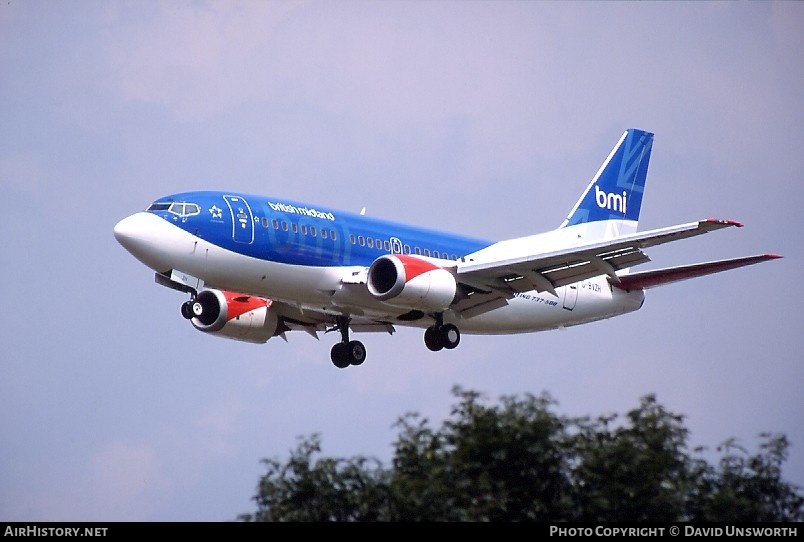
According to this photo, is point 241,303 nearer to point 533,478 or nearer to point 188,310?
point 188,310

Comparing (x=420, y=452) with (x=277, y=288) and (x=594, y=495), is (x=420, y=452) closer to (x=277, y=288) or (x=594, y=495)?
(x=594, y=495)

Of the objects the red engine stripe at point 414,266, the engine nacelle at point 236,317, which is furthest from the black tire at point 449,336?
the engine nacelle at point 236,317

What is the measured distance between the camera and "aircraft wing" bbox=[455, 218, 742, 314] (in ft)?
147

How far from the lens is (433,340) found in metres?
48.8

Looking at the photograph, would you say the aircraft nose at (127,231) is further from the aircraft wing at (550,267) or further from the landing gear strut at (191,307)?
the aircraft wing at (550,267)

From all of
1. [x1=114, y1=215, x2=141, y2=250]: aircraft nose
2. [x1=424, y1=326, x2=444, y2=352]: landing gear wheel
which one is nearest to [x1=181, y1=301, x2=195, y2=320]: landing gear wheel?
[x1=114, y1=215, x2=141, y2=250]: aircraft nose

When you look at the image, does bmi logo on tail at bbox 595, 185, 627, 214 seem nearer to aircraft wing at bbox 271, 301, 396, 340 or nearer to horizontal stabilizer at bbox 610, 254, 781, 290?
horizontal stabilizer at bbox 610, 254, 781, 290

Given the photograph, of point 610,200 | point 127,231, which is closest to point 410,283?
point 127,231

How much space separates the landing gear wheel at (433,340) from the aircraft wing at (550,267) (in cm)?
114

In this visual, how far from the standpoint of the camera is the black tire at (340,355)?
50994mm

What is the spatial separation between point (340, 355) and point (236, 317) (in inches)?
146

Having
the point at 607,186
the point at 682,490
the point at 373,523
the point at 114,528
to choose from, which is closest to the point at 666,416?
the point at 682,490

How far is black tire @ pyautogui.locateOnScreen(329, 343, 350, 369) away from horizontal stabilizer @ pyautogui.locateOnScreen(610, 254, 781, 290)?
371 inches

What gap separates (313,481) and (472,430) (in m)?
3.83
